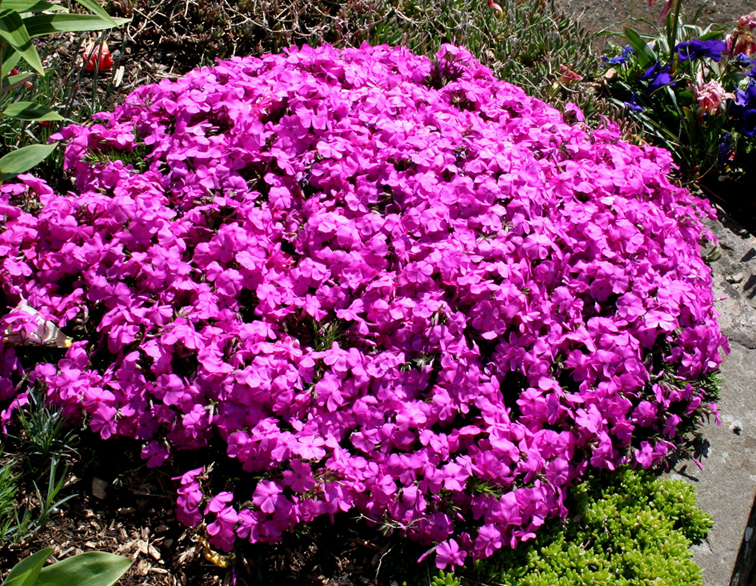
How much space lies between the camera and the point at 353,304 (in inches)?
92.0

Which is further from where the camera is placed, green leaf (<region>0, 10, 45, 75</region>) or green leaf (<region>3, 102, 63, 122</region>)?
green leaf (<region>3, 102, 63, 122</region>)

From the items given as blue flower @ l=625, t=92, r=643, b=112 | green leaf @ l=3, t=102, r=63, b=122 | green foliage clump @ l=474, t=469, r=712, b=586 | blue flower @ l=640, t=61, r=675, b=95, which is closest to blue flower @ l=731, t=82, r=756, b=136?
blue flower @ l=640, t=61, r=675, b=95

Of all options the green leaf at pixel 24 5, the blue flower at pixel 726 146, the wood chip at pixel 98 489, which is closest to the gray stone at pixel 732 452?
the blue flower at pixel 726 146

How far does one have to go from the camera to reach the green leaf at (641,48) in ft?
13.3

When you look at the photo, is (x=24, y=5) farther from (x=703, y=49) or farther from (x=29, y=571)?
(x=703, y=49)

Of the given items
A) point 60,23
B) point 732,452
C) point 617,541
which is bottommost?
point 617,541

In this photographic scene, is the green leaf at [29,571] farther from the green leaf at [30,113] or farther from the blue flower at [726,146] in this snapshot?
the blue flower at [726,146]

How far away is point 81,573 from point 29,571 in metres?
0.16

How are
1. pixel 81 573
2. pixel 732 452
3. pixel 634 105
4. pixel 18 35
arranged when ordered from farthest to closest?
pixel 634 105 < pixel 732 452 < pixel 18 35 < pixel 81 573

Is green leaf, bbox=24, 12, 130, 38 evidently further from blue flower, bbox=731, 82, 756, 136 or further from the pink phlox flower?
blue flower, bbox=731, 82, 756, 136

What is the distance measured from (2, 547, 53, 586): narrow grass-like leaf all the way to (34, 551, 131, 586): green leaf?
1.5 inches

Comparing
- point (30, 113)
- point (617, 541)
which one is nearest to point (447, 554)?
point (617, 541)

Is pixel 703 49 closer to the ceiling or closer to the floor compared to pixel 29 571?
closer to the ceiling

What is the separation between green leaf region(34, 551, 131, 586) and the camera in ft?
5.58
